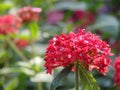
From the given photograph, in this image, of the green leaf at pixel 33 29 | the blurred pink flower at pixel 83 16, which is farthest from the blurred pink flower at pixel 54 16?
the green leaf at pixel 33 29

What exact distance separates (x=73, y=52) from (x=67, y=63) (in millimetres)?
33

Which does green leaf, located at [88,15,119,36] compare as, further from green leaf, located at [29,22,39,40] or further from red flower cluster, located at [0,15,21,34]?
red flower cluster, located at [0,15,21,34]

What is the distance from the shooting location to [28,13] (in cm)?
158

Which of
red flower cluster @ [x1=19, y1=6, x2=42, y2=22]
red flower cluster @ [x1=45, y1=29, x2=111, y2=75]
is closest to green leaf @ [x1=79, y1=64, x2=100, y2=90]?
red flower cluster @ [x1=45, y1=29, x2=111, y2=75]

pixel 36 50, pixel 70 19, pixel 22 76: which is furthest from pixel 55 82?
pixel 70 19

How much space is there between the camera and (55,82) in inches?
36.8

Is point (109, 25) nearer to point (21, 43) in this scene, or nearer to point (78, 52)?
point (21, 43)

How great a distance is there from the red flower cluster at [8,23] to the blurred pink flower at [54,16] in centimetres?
72

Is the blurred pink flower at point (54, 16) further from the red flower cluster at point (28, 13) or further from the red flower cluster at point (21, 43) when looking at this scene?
the red flower cluster at point (28, 13)

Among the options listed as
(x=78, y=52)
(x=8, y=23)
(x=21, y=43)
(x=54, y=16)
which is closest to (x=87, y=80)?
(x=78, y=52)

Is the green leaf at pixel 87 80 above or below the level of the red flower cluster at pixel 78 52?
below

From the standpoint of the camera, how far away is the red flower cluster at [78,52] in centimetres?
91

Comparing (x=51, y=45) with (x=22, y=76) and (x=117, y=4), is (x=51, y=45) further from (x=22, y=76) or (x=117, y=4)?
(x=117, y=4)

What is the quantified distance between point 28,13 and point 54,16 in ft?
2.51
